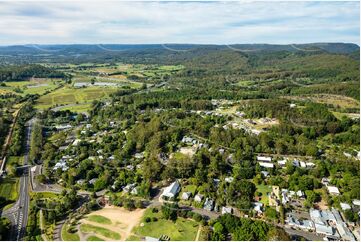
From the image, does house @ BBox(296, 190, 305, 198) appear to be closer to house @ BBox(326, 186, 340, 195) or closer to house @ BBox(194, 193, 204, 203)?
house @ BBox(326, 186, 340, 195)

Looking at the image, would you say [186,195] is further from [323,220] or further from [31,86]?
[31,86]

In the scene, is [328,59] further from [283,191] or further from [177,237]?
[177,237]

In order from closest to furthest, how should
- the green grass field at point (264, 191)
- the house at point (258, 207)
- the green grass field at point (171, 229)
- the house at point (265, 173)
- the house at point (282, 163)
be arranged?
the green grass field at point (171, 229) < the house at point (258, 207) < the green grass field at point (264, 191) < the house at point (265, 173) < the house at point (282, 163)

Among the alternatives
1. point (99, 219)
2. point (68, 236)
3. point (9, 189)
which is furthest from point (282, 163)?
point (9, 189)

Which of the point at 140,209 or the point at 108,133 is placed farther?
the point at 108,133

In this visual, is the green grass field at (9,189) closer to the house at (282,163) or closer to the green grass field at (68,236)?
the green grass field at (68,236)

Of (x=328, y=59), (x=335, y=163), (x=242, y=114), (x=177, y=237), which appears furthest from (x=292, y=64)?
(x=177, y=237)

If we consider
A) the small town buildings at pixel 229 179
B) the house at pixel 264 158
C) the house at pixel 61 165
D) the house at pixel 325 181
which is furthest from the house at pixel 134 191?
the house at pixel 325 181
